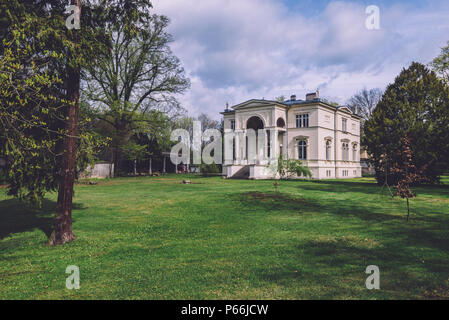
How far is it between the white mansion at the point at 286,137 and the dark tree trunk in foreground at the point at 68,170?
84.6 ft

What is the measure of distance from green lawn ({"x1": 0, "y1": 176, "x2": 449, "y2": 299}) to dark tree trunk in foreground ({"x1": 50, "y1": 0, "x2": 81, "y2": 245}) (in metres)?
0.48

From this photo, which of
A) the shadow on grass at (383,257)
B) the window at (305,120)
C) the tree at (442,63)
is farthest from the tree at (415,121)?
the shadow on grass at (383,257)

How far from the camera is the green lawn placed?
5.51 meters

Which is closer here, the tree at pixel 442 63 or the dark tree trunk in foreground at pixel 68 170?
the dark tree trunk in foreground at pixel 68 170

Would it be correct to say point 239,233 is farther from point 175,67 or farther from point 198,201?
point 175,67

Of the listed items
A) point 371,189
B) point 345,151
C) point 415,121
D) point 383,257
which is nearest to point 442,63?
point 415,121

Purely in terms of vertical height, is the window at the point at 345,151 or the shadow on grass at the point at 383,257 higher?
the window at the point at 345,151

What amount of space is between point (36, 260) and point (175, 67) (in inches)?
1341

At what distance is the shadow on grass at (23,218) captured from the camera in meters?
10.6

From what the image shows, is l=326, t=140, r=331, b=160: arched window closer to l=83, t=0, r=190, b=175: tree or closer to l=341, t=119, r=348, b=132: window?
l=341, t=119, r=348, b=132: window

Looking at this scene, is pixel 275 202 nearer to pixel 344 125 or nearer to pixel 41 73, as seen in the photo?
pixel 41 73

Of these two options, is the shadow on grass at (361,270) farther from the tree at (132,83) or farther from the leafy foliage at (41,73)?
the tree at (132,83)

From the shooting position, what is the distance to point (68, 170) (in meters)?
8.76

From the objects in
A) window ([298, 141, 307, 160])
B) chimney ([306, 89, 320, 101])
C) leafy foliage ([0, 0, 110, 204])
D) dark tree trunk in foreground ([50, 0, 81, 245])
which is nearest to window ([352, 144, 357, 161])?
chimney ([306, 89, 320, 101])
